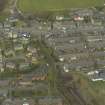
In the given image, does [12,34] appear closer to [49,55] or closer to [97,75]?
[49,55]

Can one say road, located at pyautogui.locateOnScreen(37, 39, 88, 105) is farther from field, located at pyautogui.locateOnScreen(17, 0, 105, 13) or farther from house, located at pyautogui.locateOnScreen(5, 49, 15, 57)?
field, located at pyautogui.locateOnScreen(17, 0, 105, 13)

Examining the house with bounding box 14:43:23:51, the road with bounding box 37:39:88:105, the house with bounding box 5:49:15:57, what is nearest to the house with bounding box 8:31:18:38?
the house with bounding box 14:43:23:51

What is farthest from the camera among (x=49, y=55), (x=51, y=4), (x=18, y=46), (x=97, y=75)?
(x=51, y=4)

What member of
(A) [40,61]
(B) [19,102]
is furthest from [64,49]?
(B) [19,102]

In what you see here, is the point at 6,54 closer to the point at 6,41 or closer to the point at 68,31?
the point at 6,41

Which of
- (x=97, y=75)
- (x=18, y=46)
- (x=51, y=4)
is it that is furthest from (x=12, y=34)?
(x=97, y=75)

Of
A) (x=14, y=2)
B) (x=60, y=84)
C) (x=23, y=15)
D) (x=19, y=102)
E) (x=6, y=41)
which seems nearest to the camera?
(x=19, y=102)

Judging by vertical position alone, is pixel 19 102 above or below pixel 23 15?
below

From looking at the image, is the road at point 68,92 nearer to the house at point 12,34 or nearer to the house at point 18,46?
the house at point 18,46

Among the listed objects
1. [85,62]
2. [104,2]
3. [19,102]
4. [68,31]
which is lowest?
[19,102]
